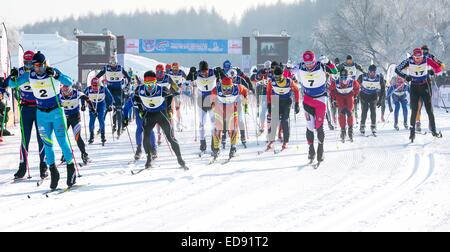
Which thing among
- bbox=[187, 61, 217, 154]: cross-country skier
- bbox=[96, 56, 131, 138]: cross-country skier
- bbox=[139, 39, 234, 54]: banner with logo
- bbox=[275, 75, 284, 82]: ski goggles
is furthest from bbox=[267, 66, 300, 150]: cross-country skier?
bbox=[139, 39, 234, 54]: banner with logo

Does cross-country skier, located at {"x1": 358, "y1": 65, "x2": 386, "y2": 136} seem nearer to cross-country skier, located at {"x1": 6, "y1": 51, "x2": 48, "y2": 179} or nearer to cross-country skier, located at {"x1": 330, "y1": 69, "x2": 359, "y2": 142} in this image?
cross-country skier, located at {"x1": 330, "y1": 69, "x2": 359, "y2": 142}

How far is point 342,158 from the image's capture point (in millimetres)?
11961

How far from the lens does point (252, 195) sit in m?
8.34

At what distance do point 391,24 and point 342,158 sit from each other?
48.2 m

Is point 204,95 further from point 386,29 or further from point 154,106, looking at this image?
point 386,29

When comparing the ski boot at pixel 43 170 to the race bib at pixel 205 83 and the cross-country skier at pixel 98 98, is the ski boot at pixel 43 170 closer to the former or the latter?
the race bib at pixel 205 83

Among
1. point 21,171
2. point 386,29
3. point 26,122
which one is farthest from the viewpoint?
point 386,29

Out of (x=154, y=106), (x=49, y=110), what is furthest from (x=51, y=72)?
(x=154, y=106)

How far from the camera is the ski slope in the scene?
6.62 meters

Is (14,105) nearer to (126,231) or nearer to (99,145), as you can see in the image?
(99,145)

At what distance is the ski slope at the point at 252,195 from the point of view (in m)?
6.62
